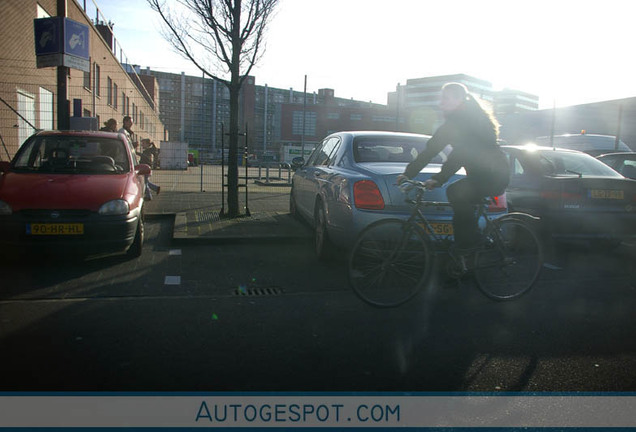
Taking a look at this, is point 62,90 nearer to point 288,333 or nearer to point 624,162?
point 288,333

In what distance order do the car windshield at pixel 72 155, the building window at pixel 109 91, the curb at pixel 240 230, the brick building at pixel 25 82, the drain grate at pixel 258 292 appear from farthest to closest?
the building window at pixel 109 91 → the brick building at pixel 25 82 → the curb at pixel 240 230 → the car windshield at pixel 72 155 → the drain grate at pixel 258 292

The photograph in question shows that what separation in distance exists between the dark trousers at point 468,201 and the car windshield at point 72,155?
440cm

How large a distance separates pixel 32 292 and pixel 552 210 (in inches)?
229

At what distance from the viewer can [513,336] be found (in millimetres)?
3711

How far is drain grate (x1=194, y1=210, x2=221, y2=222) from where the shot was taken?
8.59m

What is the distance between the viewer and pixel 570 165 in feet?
22.1

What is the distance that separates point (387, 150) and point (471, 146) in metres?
1.80

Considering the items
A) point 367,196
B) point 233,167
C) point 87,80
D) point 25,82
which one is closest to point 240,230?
point 233,167

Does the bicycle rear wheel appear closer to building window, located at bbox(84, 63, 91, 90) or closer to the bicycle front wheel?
the bicycle front wheel

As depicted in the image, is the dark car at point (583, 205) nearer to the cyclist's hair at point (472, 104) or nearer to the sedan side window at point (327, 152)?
the cyclist's hair at point (472, 104)

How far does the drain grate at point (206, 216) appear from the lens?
8.59 metres

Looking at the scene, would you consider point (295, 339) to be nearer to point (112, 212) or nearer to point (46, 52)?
point (112, 212)

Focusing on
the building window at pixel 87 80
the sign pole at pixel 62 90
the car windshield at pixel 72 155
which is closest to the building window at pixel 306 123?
the building window at pixel 87 80

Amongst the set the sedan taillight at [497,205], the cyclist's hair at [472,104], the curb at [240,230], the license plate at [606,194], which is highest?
the cyclist's hair at [472,104]
